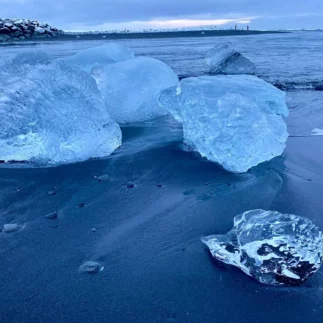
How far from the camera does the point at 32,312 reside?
154cm

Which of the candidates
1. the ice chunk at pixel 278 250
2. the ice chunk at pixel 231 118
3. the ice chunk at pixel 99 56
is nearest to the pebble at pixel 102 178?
the ice chunk at pixel 231 118

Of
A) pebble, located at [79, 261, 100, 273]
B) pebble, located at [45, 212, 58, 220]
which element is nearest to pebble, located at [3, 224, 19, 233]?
pebble, located at [45, 212, 58, 220]

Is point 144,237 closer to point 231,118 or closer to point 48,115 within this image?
point 231,118

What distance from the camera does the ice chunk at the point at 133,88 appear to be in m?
4.43

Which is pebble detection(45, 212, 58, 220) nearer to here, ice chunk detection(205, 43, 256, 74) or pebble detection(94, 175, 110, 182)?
pebble detection(94, 175, 110, 182)

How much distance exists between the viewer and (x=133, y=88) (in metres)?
4.46

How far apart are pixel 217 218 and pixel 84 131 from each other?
5.33ft

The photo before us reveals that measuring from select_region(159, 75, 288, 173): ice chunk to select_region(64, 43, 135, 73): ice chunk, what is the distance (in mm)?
1934

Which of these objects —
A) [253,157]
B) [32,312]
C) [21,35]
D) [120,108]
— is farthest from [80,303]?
[21,35]

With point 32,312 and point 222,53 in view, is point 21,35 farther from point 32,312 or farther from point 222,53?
point 32,312

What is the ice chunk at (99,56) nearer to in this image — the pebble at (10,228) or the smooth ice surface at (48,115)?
the smooth ice surface at (48,115)

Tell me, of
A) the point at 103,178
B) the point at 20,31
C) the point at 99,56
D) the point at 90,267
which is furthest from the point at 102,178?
the point at 20,31

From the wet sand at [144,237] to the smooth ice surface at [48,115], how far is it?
175mm

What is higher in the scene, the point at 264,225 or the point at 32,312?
the point at 264,225
